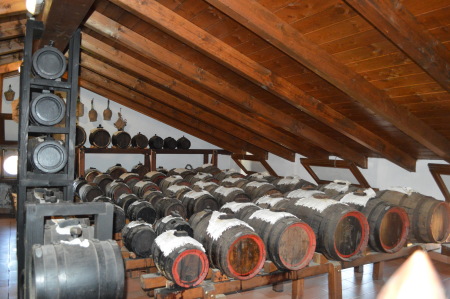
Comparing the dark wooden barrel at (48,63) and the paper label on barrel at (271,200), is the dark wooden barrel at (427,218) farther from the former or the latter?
the dark wooden barrel at (48,63)

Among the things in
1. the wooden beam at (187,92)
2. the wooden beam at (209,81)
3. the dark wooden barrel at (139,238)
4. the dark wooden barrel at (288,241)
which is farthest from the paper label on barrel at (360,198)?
the wooden beam at (187,92)

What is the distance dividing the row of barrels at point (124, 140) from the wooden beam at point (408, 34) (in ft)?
25.1

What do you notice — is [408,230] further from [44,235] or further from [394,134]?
[44,235]

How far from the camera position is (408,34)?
9.64 ft

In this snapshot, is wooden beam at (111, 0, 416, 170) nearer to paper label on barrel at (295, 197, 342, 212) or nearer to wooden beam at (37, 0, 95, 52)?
wooden beam at (37, 0, 95, 52)

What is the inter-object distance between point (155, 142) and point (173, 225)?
6256 millimetres

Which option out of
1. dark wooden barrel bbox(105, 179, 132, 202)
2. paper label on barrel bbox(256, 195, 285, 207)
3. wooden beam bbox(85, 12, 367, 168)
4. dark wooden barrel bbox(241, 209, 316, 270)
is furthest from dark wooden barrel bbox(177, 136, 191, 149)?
dark wooden barrel bbox(241, 209, 316, 270)

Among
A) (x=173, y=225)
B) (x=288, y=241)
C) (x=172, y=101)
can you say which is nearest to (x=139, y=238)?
(x=173, y=225)

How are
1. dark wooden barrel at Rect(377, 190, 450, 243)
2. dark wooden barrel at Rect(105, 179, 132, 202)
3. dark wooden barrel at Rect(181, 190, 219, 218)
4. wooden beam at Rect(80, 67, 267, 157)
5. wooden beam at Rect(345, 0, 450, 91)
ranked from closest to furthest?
wooden beam at Rect(345, 0, 450, 91)
dark wooden barrel at Rect(377, 190, 450, 243)
dark wooden barrel at Rect(181, 190, 219, 218)
dark wooden barrel at Rect(105, 179, 132, 202)
wooden beam at Rect(80, 67, 267, 157)

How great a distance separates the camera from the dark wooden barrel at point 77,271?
7.07 feet

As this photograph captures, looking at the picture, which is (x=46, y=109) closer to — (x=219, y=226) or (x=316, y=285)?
(x=219, y=226)

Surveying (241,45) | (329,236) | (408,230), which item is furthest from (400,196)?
(241,45)

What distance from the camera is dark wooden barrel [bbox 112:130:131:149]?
A: 962 centimetres

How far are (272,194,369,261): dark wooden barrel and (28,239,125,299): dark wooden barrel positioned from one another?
2.20 m
